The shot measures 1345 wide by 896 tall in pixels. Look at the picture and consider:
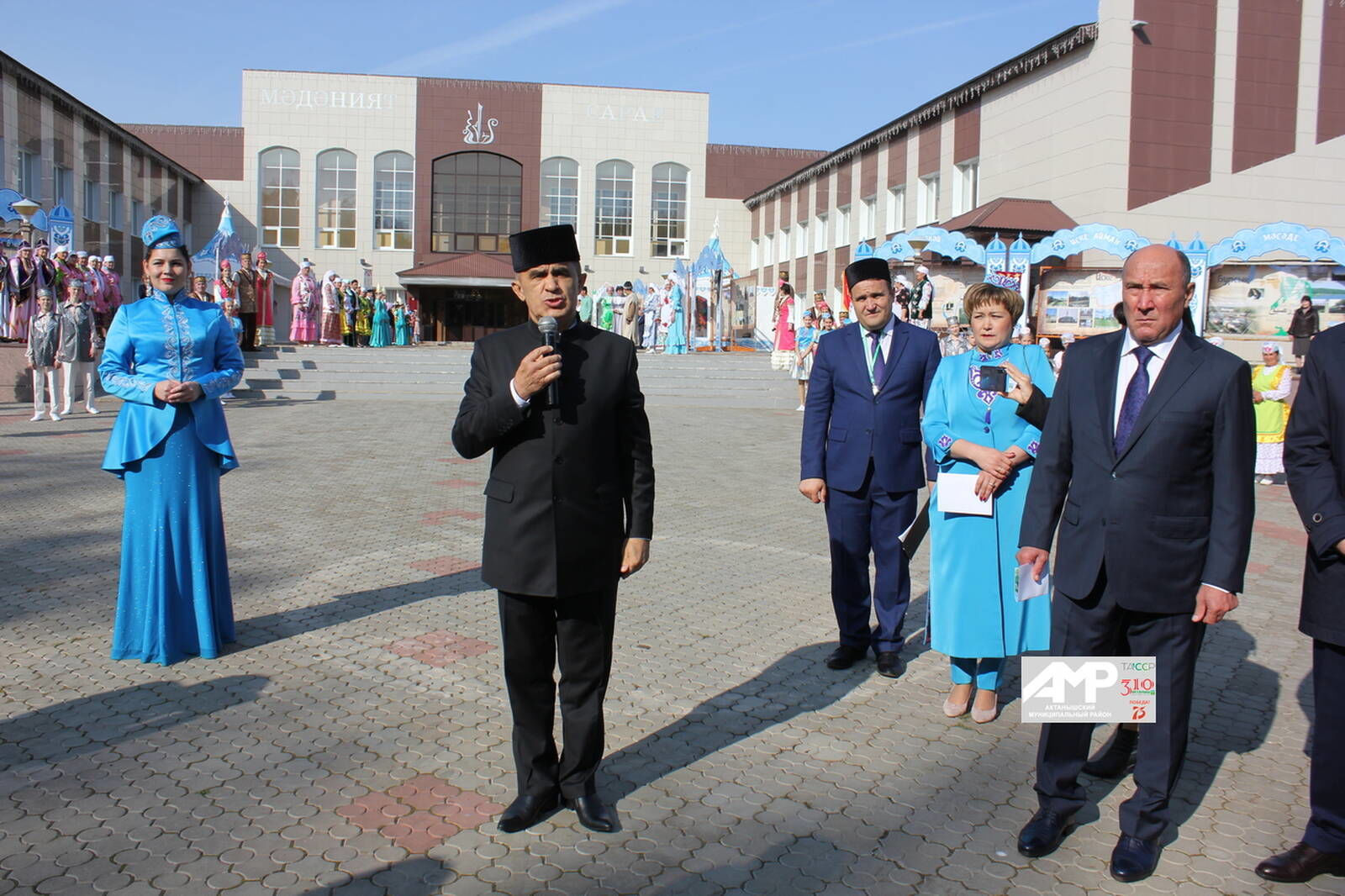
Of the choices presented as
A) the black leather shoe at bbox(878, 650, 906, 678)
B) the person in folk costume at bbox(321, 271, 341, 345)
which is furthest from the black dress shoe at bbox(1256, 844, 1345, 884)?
the person in folk costume at bbox(321, 271, 341, 345)

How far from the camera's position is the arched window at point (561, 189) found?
46375mm

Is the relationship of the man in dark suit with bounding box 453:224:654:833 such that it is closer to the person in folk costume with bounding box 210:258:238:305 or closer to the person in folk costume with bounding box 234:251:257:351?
the person in folk costume with bounding box 210:258:238:305

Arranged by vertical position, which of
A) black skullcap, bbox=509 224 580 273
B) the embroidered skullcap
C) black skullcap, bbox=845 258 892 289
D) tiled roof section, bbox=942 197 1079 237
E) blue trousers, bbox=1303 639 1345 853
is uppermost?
tiled roof section, bbox=942 197 1079 237

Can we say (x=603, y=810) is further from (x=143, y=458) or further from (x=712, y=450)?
(x=712, y=450)

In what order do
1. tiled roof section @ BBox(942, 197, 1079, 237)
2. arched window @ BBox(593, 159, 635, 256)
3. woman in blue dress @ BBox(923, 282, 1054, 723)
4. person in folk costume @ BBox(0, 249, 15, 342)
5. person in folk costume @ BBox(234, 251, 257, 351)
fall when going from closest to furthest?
woman in blue dress @ BBox(923, 282, 1054, 723) < person in folk costume @ BBox(0, 249, 15, 342) < person in folk costume @ BBox(234, 251, 257, 351) < tiled roof section @ BBox(942, 197, 1079, 237) < arched window @ BBox(593, 159, 635, 256)

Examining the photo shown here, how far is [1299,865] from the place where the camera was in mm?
3320

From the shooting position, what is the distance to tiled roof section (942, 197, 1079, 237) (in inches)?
945

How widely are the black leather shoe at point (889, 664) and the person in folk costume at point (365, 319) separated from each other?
100 ft

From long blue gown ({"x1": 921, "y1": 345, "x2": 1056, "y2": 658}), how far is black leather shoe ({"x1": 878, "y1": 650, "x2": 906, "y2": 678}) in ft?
1.89

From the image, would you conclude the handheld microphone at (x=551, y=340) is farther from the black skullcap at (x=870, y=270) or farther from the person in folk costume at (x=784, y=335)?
the person in folk costume at (x=784, y=335)

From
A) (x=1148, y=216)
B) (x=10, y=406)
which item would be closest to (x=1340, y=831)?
(x=10, y=406)

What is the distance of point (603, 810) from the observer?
11.8 feet

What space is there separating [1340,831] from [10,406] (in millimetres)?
20981

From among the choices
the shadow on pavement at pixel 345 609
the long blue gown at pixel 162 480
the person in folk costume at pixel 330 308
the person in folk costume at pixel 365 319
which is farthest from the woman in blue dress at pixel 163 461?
the person in folk costume at pixel 365 319
